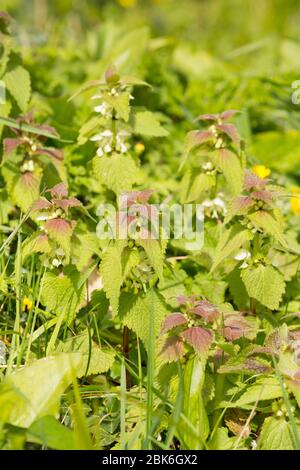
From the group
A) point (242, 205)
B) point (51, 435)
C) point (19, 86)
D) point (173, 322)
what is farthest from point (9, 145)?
point (51, 435)

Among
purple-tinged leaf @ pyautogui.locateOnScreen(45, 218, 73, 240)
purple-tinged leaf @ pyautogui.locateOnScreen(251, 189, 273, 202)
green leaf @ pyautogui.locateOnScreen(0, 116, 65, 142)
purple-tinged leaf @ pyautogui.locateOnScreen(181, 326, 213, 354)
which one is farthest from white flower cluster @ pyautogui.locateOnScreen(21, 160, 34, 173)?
purple-tinged leaf @ pyautogui.locateOnScreen(181, 326, 213, 354)

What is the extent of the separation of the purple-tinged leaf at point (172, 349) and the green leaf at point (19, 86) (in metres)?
1.11

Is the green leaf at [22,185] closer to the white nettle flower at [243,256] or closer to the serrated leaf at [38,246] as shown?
the serrated leaf at [38,246]

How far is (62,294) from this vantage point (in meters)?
2.07

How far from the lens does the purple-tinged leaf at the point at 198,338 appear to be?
1764mm

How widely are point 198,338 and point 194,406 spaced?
6.8 inches

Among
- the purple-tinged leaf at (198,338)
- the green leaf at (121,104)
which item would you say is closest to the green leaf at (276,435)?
the purple-tinged leaf at (198,338)

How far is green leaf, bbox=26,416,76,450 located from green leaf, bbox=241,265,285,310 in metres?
0.72

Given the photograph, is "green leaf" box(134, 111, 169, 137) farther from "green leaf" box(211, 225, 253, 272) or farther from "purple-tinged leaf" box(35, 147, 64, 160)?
"green leaf" box(211, 225, 253, 272)

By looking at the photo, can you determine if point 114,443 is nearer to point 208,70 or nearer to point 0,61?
point 0,61

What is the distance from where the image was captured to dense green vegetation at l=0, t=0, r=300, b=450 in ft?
5.81

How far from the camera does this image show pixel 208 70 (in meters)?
4.27

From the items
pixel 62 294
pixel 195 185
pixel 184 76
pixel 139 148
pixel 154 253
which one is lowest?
pixel 62 294

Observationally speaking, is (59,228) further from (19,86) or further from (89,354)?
(19,86)
